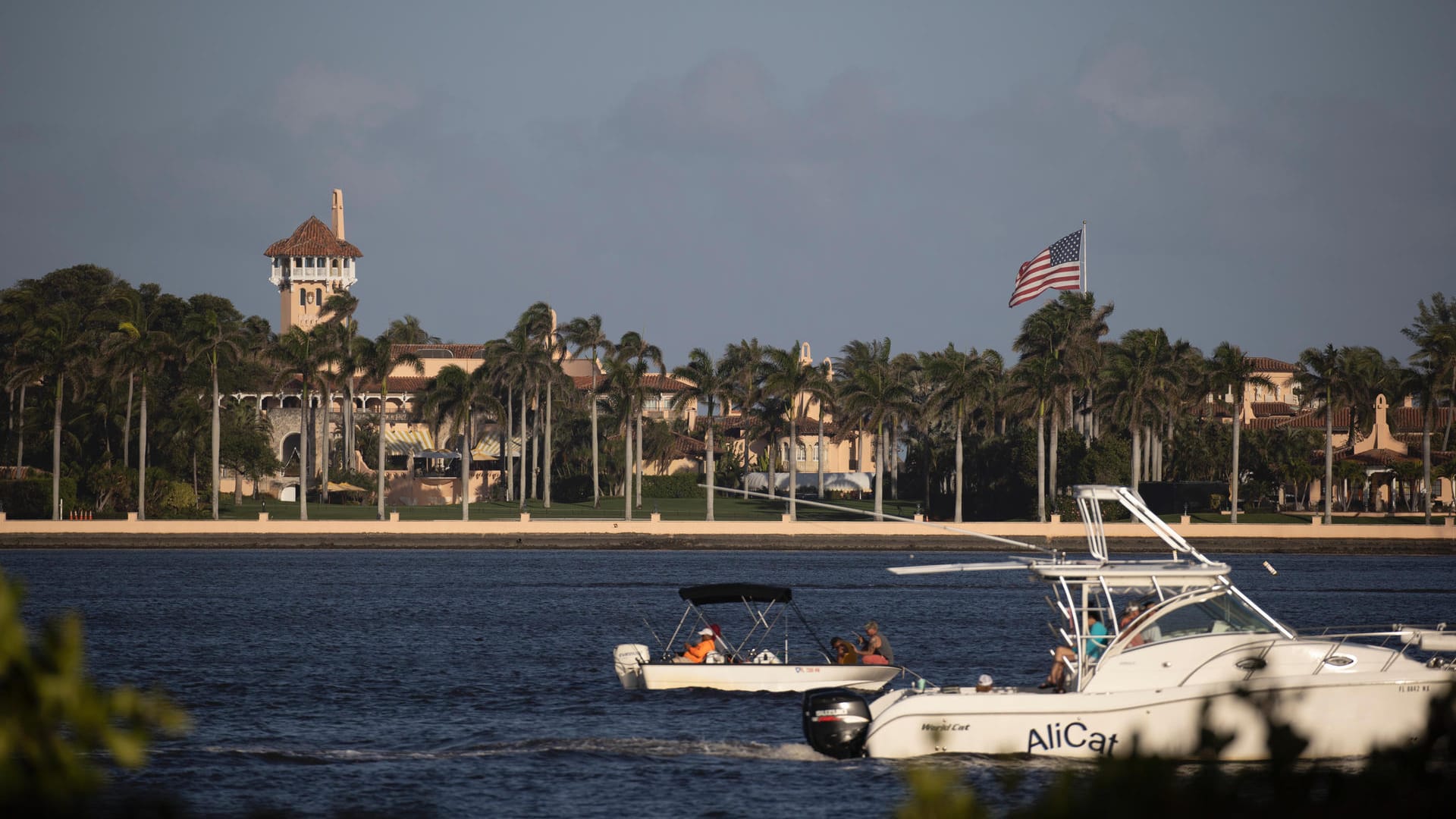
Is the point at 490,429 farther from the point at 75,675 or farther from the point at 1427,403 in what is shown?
the point at 75,675

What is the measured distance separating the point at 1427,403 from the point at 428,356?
289 ft

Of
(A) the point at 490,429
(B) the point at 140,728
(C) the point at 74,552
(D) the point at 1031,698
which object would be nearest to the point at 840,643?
(D) the point at 1031,698

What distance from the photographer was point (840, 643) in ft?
94.0

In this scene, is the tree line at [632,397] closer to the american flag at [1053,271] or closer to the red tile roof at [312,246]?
the american flag at [1053,271]

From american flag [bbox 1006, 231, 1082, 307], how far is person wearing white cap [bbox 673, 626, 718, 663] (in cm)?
5190

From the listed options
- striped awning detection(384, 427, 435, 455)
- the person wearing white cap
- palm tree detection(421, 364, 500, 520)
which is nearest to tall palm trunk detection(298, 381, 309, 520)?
palm tree detection(421, 364, 500, 520)

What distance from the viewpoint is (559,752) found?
24016 mm

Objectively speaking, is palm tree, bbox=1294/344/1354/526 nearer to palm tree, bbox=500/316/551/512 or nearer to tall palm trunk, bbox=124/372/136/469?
palm tree, bbox=500/316/551/512

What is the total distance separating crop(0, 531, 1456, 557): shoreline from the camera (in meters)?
82.1

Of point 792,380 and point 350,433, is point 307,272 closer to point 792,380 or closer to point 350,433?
point 350,433

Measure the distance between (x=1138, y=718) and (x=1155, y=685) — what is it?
61cm

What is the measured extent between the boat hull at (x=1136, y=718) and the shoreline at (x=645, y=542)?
61630mm

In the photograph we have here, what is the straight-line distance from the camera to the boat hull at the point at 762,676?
28.1 meters

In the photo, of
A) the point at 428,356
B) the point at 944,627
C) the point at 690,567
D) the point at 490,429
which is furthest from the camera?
the point at 428,356
